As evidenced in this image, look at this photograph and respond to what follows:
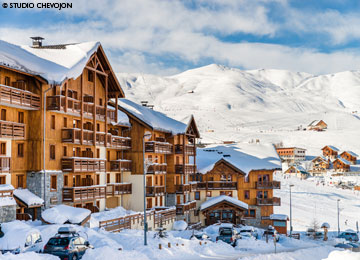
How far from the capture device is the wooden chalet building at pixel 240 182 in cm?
7469

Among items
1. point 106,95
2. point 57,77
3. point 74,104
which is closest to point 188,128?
point 106,95

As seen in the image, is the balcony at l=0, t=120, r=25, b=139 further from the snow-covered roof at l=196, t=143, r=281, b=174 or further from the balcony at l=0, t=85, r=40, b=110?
the snow-covered roof at l=196, t=143, r=281, b=174

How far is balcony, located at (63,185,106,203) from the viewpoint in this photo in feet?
142

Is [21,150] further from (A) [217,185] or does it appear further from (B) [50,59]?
(A) [217,185]

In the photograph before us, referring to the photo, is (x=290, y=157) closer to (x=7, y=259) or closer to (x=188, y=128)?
(x=188, y=128)

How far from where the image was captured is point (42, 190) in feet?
133

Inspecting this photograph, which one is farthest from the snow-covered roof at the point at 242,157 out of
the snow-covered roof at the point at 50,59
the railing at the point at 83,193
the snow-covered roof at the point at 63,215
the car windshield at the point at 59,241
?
the car windshield at the point at 59,241

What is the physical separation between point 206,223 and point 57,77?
125 ft

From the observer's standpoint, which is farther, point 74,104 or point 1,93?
point 74,104

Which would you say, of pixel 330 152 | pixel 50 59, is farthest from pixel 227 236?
pixel 330 152

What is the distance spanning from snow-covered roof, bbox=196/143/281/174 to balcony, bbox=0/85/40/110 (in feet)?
124

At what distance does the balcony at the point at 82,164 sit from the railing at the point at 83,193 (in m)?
1.60

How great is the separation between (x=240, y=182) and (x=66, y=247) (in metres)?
51.1

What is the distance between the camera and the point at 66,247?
27766 millimetres
